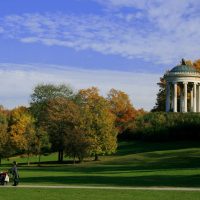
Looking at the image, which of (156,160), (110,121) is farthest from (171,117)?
(156,160)

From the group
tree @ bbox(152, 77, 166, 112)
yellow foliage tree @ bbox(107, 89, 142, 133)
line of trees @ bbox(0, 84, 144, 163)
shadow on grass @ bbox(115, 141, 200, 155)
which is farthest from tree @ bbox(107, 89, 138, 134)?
line of trees @ bbox(0, 84, 144, 163)

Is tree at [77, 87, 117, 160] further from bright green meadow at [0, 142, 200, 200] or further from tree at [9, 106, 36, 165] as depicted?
tree at [9, 106, 36, 165]

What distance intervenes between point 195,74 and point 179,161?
134 ft

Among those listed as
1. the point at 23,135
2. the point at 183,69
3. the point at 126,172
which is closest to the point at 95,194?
the point at 126,172

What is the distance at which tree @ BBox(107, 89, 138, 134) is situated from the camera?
120156 mm

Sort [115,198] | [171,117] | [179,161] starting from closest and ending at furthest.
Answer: [115,198] < [179,161] < [171,117]

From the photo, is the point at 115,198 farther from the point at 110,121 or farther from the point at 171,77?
the point at 171,77

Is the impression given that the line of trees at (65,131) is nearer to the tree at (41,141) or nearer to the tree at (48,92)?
the tree at (41,141)

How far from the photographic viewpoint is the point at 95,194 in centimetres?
3030

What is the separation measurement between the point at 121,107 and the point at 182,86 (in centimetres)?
1556

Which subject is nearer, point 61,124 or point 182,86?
point 61,124

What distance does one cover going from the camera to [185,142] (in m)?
99.3

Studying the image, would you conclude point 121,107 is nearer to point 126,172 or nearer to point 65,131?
point 65,131

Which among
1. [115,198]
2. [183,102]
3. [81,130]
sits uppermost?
[183,102]
